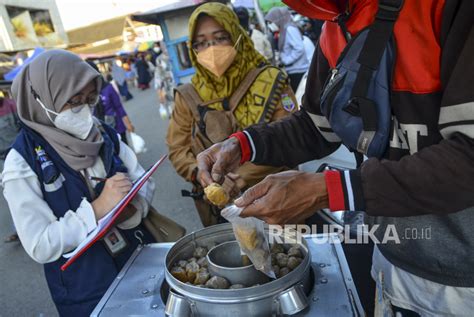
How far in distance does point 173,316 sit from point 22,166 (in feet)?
3.52

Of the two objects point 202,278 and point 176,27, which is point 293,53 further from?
point 202,278

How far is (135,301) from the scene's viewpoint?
1.25 meters

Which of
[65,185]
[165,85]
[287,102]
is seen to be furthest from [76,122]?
[165,85]

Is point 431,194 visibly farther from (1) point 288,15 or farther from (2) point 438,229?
(1) point 288,15

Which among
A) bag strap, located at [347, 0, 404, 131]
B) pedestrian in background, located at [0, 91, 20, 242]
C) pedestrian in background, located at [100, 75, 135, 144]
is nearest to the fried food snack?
bag strap, located at [347, 0, 404, 131]

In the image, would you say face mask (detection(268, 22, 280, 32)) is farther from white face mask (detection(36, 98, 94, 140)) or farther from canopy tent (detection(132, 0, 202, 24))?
white face mask (detection(36, 98, 94, 140))

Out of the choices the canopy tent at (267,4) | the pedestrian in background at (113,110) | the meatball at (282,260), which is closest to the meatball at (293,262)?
the meatball at (282,260)

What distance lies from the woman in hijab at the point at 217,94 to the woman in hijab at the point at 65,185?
0.57 meters

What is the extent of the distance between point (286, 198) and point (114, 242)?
119cm

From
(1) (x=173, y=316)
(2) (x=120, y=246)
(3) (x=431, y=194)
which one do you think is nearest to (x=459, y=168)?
(3) (x=431, y=194)

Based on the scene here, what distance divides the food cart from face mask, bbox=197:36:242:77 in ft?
11.9

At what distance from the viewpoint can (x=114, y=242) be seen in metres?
1.85

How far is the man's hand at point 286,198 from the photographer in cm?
99

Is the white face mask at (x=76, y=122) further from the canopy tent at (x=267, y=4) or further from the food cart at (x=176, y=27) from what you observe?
the canopy tent at (x=267, y=4)
